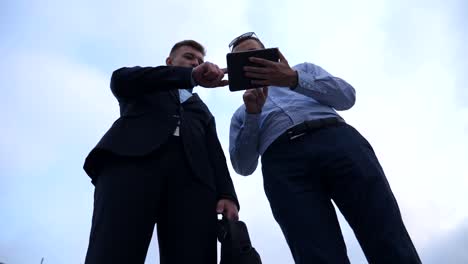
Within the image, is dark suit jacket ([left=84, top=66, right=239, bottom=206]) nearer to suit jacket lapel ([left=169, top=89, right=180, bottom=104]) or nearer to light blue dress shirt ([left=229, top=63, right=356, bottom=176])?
suit jacket lapel ([left=169, top=89, right=180, bottom=104])

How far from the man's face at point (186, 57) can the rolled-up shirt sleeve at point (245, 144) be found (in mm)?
652

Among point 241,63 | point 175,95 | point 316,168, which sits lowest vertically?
point 316,168

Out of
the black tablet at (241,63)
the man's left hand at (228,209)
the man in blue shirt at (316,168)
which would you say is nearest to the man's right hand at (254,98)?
the man in blue shirt at (316,168)

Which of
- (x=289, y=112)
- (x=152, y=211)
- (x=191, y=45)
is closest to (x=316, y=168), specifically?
(x=289, y=112)

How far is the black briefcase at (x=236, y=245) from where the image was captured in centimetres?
245

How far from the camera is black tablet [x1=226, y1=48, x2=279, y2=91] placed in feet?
8.84

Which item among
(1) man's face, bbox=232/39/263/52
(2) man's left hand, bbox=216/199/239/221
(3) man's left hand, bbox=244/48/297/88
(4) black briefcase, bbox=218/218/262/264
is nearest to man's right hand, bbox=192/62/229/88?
(3) man's left hand, bbox=244/48/297/88

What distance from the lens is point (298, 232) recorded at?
2516mm

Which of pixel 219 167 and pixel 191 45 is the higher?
pixel 191 45

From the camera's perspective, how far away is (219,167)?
3.08 metres

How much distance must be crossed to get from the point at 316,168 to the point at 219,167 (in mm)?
789

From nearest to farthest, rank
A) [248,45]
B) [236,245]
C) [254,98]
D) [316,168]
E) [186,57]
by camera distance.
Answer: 1. [236,245]
2. [316,168]
3. [254,98]
4. [248,45]
5. [186,57]

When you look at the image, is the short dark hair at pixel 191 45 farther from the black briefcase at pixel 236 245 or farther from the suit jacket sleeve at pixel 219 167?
the black briefcase at pixel 236 245

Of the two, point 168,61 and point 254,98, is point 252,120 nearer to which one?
point 254,98
